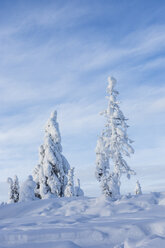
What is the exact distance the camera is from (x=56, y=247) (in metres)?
4.26

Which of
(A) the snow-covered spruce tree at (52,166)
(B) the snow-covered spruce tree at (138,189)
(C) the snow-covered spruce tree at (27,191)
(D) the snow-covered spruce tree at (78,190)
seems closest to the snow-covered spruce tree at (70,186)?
(A) the snow-covered spruce tree at (52,166)

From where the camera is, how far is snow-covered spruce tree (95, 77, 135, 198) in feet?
81.3

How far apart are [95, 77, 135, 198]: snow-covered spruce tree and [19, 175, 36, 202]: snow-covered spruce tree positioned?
20.0 feet

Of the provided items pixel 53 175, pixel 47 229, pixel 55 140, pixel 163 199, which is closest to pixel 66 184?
pixel 53 175

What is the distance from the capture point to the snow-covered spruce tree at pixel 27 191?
2271 centimetres

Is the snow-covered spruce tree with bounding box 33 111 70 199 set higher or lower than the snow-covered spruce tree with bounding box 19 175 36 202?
higher

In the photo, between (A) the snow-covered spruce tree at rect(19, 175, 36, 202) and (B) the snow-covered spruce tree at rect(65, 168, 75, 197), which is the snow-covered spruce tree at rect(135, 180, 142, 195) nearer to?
(B) the snow-covered spruce tree at rect(65, 168, 75, 197)

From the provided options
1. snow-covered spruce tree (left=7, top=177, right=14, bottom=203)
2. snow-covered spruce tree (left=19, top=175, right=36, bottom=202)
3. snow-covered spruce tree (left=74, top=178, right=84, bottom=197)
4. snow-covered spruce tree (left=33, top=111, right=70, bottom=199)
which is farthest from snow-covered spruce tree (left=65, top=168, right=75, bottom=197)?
snow-covered spruce tree (left=7, top=177, right=14, bottom=203)

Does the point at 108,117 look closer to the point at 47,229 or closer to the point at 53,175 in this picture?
the point at 53,175

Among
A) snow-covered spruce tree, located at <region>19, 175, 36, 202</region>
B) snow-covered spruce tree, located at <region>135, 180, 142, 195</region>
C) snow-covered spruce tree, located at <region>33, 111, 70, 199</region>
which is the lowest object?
snow-covered spruce tree, located at <region>135, 180, 142, 195</region>

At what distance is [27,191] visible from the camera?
23.1 meters

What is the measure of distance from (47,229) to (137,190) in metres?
29.2

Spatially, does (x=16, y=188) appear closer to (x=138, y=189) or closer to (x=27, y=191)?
(x=27, y=191)

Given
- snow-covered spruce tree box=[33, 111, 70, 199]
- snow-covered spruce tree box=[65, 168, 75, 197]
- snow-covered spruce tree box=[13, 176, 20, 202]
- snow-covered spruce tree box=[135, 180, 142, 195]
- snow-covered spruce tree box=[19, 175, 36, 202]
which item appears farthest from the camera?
snow-covered spruce tree box=[135, 180, 142, 195]
